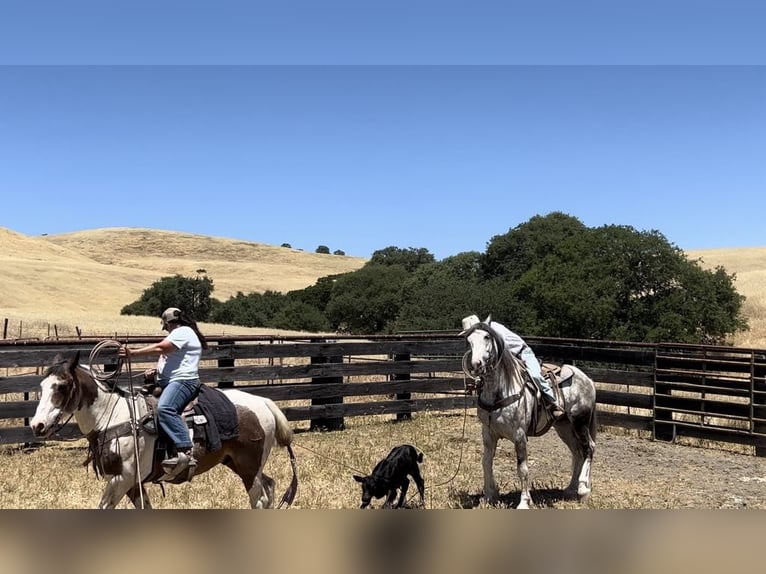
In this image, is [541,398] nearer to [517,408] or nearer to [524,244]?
[517,408]

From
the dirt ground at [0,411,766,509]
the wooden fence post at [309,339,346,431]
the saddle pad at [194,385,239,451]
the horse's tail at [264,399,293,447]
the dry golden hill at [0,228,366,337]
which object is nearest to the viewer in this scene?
the saddle pad at [194,385,239,451]

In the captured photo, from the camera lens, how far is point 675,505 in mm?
7129

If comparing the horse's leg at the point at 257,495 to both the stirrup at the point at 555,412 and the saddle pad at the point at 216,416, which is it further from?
the stirrup at the point at 555,412

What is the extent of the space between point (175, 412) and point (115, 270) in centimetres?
7887

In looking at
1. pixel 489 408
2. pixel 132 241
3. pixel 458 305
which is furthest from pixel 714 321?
pixel 132 241

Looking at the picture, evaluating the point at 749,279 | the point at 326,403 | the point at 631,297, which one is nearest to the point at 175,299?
the point at 631,297

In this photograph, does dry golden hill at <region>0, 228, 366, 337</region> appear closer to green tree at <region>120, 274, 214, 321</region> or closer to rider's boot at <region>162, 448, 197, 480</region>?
green tree at <region>120, 274, 214, 321</region>

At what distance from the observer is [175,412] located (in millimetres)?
5316

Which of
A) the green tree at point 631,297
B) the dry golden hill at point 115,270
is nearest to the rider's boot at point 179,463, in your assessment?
the dry golden hill at point 115,270

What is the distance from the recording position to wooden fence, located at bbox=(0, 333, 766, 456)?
965cm

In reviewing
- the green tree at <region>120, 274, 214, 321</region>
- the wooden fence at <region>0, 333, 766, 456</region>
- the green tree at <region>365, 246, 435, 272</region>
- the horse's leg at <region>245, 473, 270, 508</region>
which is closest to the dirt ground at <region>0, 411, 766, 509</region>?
the wooden fence at <region>0, 333, 766, 456</region>

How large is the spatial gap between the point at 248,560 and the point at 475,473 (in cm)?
757

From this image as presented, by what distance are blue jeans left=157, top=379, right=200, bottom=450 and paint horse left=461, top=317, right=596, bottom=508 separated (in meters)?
2.77

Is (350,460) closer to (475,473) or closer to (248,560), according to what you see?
(475,473)
